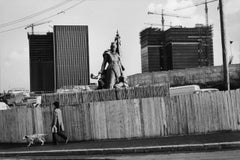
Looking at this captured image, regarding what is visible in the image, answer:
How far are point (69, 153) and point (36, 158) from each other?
120cm

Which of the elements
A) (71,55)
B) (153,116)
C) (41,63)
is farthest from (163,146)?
(41,63)

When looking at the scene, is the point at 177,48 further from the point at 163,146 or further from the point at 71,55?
the point at 163,146

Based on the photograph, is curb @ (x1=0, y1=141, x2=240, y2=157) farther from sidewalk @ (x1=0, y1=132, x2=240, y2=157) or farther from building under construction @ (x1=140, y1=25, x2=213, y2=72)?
building under construction @ (x1=140, y1=25, x2=213, y2=72)

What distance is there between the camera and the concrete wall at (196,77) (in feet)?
208

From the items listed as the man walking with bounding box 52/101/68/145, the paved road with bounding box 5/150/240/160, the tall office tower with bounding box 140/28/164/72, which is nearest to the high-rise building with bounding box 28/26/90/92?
the tall office tower with bounding box 140/28/164/72

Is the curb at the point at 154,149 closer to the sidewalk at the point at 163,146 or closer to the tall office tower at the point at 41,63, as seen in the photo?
the sidewalk at the point at 163,146

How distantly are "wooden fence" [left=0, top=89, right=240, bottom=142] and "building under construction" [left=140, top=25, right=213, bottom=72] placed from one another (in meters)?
123

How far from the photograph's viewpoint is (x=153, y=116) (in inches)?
690

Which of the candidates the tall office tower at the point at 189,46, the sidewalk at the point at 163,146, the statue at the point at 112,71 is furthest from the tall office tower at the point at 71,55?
the sidewalk at the point at 163,146

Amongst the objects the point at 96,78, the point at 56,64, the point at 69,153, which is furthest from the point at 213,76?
the point at 56,64

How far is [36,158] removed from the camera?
14.8 metres

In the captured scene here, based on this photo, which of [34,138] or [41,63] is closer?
[34,138]

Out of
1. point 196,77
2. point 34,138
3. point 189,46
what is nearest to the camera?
point 34,138

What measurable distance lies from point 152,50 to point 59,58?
5062cm
